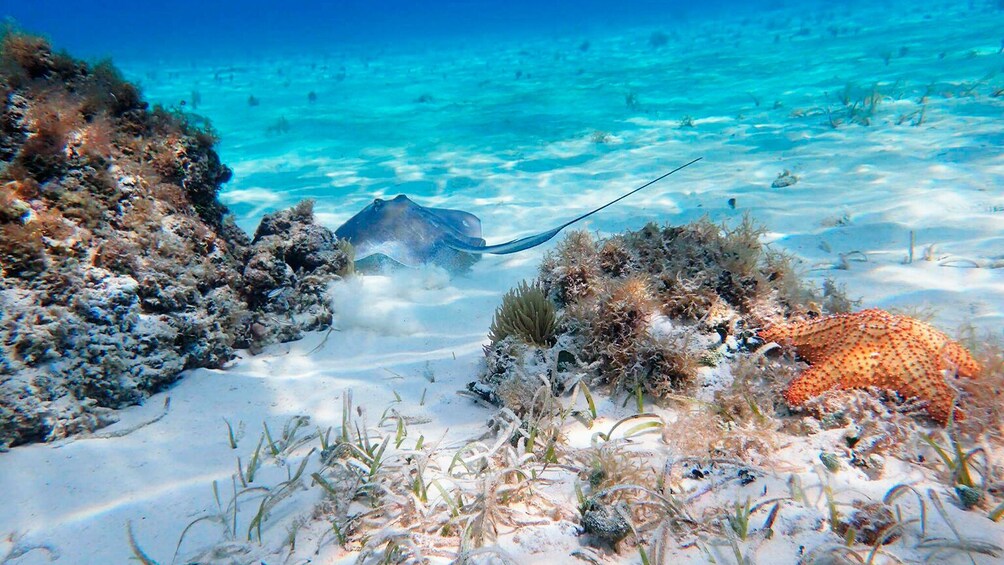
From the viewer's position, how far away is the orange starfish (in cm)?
271

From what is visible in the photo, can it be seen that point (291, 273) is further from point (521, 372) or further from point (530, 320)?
point (521, 372)

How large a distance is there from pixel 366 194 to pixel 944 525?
32.8 ft

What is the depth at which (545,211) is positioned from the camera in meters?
8.52

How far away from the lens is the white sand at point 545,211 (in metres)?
2.68

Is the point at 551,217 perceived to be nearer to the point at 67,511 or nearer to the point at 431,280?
the point at 431,280

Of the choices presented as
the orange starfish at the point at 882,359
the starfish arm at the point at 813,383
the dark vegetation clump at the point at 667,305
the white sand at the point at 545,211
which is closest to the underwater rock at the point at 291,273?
the white sand at the point at 545,211

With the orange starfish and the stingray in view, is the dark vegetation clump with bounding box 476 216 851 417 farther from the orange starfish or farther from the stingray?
the stingray

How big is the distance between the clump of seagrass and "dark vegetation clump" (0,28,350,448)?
2.29m

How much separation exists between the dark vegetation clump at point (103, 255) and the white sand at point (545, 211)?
301 mm

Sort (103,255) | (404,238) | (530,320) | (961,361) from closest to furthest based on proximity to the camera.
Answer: (961,361) → (103,255) → (530,320) → (404,238)

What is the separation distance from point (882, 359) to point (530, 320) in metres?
2.34

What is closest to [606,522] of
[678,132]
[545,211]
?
[545,211]

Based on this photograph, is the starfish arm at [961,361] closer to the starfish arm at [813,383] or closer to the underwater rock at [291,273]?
the starfish arm at [813,383]

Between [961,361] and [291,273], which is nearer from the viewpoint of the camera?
[961,361]
